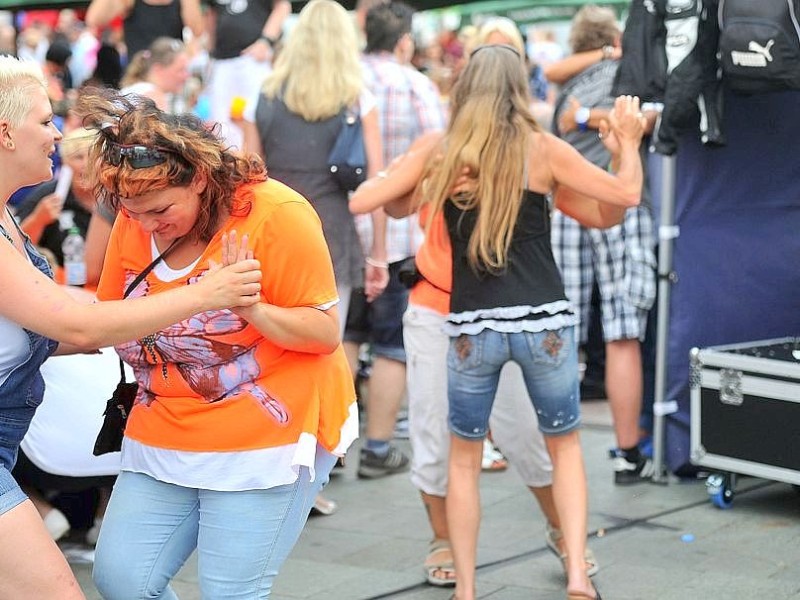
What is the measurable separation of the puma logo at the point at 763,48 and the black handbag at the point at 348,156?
177cm

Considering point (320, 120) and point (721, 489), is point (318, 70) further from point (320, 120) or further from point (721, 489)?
point (721, 489)

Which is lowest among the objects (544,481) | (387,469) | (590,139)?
(387,469)

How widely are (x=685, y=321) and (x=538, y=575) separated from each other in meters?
1.72

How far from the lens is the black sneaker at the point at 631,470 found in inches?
235

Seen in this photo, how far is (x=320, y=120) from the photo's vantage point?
586 centimetres

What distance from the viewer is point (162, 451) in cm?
318

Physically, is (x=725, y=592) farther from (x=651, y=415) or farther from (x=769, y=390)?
(x=651, y=415)

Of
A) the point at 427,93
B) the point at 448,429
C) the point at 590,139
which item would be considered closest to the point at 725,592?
A: the point at 448,429

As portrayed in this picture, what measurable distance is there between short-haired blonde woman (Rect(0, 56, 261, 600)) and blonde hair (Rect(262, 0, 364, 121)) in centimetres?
279

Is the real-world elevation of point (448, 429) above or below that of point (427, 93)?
below

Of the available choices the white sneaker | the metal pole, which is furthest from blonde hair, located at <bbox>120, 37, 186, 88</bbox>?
the white sneaker

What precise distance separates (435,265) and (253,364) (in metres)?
1.49

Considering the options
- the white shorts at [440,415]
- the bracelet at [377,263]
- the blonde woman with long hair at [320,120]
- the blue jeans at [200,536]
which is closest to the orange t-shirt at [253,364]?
the blue jeans at [200,536]

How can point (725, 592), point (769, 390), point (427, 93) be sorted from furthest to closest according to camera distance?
point (427, 93) < point (769, 390) < point (725, 592)
